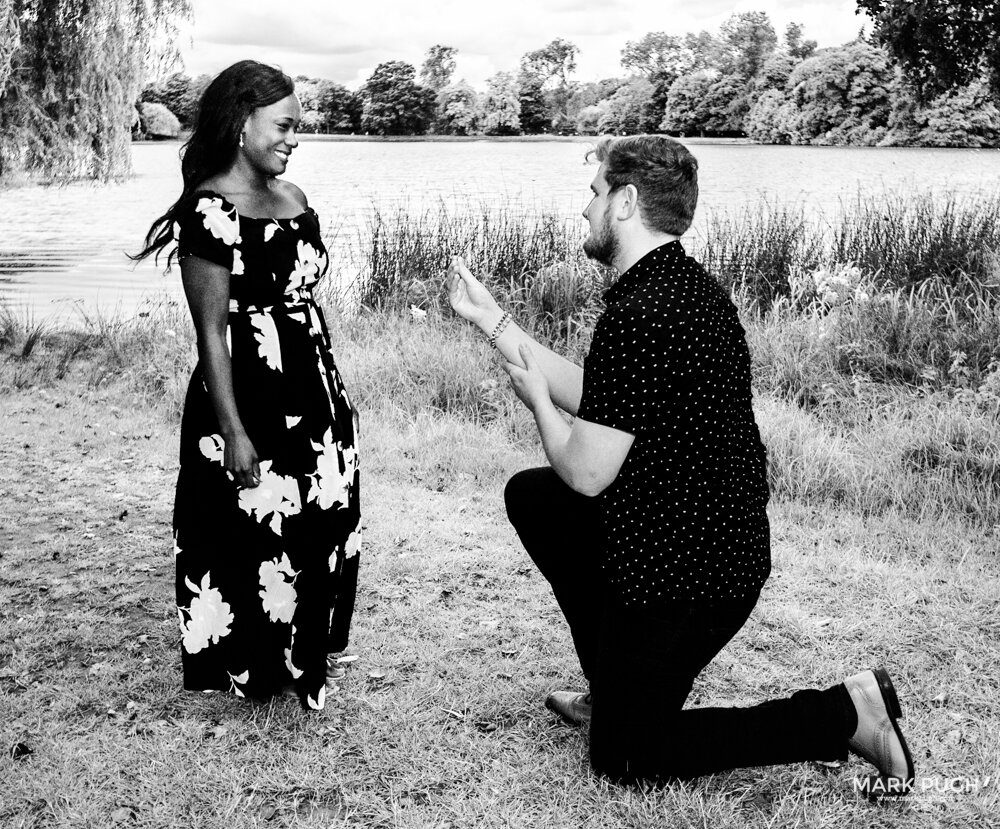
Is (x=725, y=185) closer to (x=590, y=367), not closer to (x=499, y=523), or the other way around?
(x=499, y=523)

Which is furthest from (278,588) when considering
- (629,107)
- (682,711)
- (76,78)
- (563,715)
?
(629,107)

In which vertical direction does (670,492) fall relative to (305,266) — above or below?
below

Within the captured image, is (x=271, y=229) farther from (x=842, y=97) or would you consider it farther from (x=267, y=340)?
(x=842, y=97)

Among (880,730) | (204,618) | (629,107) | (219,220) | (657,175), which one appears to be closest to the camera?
(657,175)

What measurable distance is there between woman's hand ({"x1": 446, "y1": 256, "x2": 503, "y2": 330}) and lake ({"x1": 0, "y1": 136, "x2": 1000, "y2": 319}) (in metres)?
5.64

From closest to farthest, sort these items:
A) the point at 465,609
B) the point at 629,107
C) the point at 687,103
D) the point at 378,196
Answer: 1. the point at 465,609
2. the point at 378,196
3. the point at 629,107
4. the point at 687,103

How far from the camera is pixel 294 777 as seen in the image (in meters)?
2.72

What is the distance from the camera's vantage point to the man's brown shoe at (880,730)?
8.20 feet

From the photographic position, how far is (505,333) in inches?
109

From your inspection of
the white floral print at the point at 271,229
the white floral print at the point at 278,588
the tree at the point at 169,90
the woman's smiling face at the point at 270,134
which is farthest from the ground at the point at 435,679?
the tree at the point at 169,90

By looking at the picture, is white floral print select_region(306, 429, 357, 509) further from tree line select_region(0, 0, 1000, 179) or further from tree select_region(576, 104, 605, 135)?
tree select_region(576, 104, 605, 135)

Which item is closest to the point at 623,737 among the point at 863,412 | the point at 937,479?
the point at 937,479

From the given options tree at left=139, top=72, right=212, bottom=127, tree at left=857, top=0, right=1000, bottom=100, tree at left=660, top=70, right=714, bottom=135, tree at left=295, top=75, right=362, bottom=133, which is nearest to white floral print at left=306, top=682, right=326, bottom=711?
tree at left=139, top=72, right=212, bottom=127

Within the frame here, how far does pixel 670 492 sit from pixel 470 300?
0.88 meters
